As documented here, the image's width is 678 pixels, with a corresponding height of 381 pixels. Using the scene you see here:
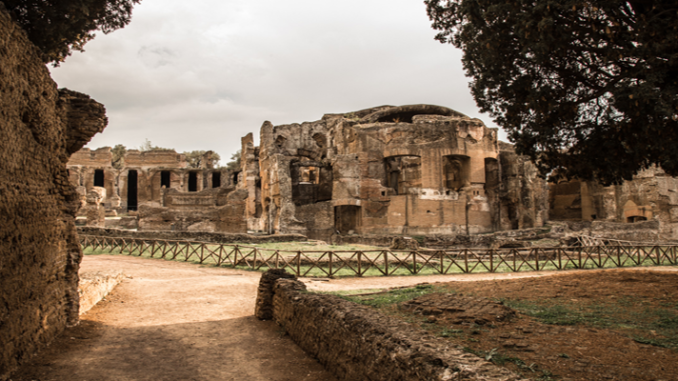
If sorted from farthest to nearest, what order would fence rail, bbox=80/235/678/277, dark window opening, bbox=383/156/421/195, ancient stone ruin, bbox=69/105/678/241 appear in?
dark window opening, bbox=383/156/421/195
ancient stone ruin, bbox=69/105/678/241
fence rail, bbox=80/235/678/277

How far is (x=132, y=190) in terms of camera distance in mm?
50625

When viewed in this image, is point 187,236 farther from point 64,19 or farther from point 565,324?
point 565,324

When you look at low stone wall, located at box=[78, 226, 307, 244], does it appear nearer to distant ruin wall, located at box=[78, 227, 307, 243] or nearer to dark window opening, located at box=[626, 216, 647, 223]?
distant ruin wall, located at box=[78, 227, 307, 243]

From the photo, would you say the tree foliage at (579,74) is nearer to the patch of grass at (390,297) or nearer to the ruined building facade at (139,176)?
the patch of grass at (390,297)

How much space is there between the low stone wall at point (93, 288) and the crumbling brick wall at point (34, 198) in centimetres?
96

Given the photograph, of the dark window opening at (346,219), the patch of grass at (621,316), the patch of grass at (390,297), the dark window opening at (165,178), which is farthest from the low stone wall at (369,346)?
the dark window opening at (165,178)

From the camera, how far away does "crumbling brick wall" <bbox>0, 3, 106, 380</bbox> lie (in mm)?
4961

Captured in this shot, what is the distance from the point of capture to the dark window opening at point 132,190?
165 feet

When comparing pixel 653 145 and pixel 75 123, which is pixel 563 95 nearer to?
pixel 653 145

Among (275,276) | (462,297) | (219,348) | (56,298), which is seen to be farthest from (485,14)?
(56,298)

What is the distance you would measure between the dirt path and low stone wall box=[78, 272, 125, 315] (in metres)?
0.15

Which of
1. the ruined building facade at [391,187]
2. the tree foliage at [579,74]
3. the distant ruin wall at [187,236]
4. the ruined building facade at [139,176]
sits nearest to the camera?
the tree foliage at [579,74]

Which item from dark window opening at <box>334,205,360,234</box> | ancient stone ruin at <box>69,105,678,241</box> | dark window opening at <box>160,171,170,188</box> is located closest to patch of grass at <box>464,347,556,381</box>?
ancient stone ruin at <box>69,105,678,241</box>

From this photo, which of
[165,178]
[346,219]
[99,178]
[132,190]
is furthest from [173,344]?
[99,178]
